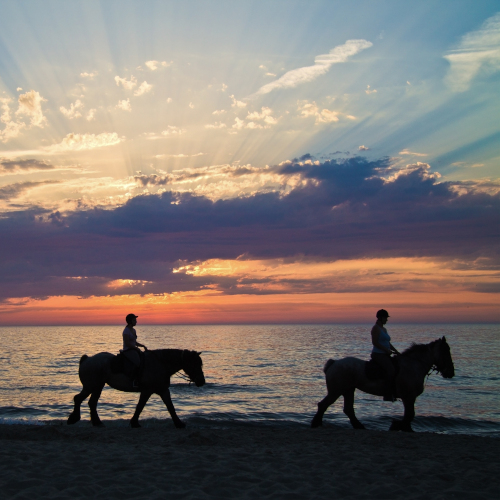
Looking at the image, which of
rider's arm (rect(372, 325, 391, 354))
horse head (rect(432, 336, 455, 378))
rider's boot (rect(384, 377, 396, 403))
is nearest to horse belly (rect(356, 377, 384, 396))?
rider's boot (rect(384, 377, 396, 403))

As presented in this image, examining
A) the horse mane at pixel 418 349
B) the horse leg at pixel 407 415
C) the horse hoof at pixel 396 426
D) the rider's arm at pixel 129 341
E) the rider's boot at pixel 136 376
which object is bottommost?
the horse hoof at pixel 396 426

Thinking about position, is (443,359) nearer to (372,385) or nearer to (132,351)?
(372,385)

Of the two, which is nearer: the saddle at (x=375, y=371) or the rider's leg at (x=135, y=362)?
the saddle at (x=375, y=371)

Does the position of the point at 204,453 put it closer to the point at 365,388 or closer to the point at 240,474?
the point at 240,474

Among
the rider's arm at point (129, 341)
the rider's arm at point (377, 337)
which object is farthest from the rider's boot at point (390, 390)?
the rider's arm at point (129, 341)

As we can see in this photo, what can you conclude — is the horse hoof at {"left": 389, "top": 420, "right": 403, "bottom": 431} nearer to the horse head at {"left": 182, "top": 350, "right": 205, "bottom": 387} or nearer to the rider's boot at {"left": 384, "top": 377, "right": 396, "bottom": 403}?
the rider's boot at {"left": 384, "top": 377, "right": 396, "bottom": 403}

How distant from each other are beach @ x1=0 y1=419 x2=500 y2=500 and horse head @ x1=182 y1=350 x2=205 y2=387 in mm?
1530

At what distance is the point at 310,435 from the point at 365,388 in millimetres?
1970

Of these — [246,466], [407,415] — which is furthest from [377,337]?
[246,466]

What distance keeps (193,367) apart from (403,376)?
5738mm

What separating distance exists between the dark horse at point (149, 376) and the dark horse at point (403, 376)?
3717 mm

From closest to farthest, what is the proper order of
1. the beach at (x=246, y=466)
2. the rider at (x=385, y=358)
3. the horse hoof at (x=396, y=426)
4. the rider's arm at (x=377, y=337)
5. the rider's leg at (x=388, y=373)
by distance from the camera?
the beach at (x=246, y=466) < the rider's arm at (x=377, y=337) < the rider at (x=385, y=358) < the rider's leg at (x=388, y=373) < the horse hoof at (x=396, y=426)

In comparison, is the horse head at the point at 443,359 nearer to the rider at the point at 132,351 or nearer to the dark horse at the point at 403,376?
the dark horse at the point at 403,376

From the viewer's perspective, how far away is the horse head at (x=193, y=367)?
1205cm
